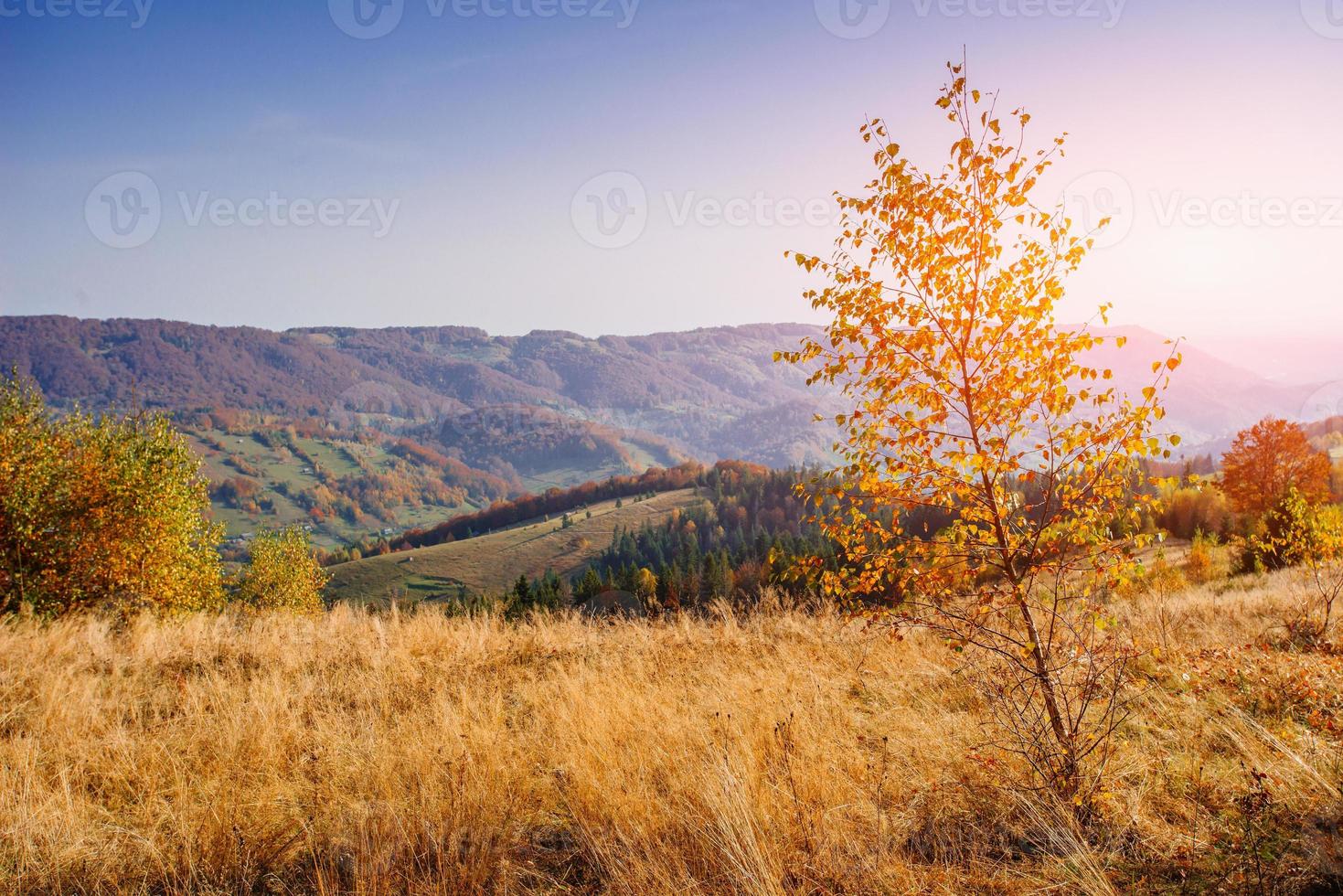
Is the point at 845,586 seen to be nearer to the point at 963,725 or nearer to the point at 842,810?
the point at 842,810

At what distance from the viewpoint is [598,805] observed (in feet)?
15.7

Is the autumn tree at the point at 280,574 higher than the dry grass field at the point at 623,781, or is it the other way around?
the dry grass field at the point at 623,781

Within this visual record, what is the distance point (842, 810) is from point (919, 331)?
12.5ft

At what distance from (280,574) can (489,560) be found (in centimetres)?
10723

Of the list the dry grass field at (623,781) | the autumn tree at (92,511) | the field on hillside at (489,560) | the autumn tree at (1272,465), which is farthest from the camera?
the field on hillside at (489,560)

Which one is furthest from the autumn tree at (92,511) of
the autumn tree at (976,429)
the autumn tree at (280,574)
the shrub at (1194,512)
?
the shrub at (1194,512)

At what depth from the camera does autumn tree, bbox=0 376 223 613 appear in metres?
17.7

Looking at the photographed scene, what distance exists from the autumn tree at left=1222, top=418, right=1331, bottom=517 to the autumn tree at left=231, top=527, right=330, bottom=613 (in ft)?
256

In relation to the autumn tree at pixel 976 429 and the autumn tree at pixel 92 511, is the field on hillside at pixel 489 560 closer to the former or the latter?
the autumn tree at pixel 92 511

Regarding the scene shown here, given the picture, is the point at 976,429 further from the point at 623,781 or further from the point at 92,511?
the point at 92,511

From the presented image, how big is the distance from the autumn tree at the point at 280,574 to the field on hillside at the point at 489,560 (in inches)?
3263

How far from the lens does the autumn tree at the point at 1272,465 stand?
168 feet

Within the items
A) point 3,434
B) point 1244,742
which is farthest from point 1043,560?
point 3,434

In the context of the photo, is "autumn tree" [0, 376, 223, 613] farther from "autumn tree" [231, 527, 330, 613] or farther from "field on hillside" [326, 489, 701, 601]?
"field on hillside" [326, 489, 701, 601]
